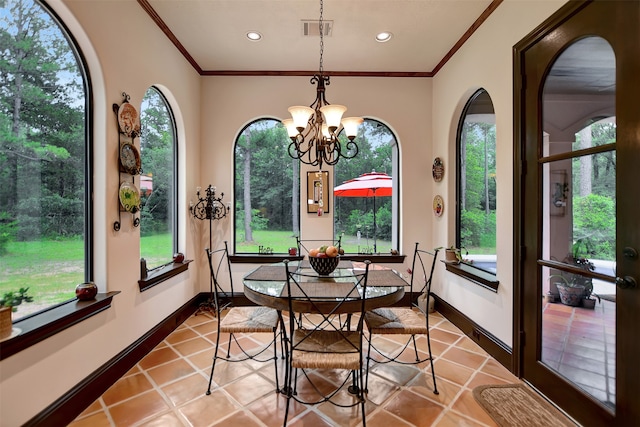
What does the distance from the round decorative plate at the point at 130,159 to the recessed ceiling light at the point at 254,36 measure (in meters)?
1.63

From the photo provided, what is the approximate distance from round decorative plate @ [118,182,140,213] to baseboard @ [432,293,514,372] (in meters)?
3.22

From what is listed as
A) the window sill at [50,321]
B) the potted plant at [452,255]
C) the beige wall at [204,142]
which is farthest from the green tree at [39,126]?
the potted plant at [452,255]

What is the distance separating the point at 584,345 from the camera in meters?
1.85

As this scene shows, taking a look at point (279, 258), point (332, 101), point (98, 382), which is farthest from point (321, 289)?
point (332, 101)

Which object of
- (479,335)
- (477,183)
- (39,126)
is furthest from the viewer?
(477,183)

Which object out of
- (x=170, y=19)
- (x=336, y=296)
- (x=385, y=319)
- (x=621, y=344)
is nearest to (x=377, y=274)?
(x=385, y=319)

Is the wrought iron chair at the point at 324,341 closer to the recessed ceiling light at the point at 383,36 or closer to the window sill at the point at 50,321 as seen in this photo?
the window sill at the point at 50,321

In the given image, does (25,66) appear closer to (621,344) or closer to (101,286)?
(101,286)

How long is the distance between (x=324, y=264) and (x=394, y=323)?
67 centimetres

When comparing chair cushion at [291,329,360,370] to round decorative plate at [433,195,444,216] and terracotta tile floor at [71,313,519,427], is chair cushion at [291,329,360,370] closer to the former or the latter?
terracotta tile floor at [71,313,519,427]

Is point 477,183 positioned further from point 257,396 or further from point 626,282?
point 257,396

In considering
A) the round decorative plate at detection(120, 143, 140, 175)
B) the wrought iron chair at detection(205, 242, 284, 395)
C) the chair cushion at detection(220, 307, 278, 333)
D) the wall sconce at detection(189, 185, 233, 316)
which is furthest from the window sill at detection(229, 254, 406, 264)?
the round decorative plate at detection(120, 143, 140, 175)

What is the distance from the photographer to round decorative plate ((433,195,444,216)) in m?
3.63

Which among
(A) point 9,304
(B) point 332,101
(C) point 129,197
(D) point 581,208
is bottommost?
(A) point 9,304
